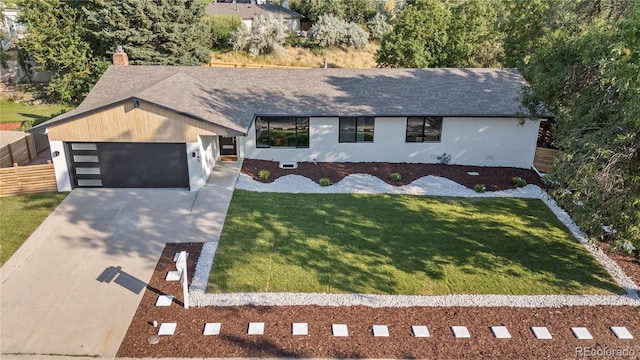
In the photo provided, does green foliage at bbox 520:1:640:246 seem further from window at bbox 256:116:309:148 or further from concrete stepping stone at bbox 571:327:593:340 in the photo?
window at bbox 256:116:309:148

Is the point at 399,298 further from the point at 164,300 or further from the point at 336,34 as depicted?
the point at 336,34

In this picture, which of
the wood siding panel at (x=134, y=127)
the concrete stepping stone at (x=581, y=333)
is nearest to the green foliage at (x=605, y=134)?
the concrete stepping stone at (x=581, y=333)

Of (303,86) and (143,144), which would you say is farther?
(303,86)

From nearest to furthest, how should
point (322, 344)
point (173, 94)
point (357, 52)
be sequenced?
point (322, 344) → point (173, 94) → point (357, 52)

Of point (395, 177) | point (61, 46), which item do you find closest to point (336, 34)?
point (61, 46)

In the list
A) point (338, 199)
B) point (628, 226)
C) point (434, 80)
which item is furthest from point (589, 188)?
point (434, 80)

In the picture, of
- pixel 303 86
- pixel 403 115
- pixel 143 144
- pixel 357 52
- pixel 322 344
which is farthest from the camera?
pixel 357 52

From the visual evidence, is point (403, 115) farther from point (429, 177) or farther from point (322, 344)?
point (322, 344)
